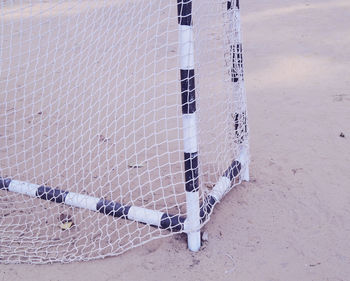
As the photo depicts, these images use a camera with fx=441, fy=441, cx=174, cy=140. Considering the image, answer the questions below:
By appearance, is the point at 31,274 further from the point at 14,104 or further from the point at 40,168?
the point at 14,104

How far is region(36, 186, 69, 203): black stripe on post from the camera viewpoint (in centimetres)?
244

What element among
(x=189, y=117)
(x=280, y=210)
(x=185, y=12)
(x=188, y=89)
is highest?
(x=185, y=12)

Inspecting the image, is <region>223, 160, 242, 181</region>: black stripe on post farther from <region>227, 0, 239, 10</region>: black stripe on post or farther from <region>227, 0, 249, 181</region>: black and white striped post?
<region>227, 0, 239, 10</region>: black stripe on post

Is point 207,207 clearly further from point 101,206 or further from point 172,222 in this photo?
point 101,206

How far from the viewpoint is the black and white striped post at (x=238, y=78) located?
92.9 inches

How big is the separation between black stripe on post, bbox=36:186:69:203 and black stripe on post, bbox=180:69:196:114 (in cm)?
93

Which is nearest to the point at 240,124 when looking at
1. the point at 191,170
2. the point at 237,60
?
the point at 237,60

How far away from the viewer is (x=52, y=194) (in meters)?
2.46

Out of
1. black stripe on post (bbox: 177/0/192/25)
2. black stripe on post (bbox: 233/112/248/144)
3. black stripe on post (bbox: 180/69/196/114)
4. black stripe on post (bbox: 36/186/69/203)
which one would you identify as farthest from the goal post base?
black stripe on post (bbox: 177/0/192/25)

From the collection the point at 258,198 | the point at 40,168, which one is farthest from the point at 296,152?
the point at 40,168

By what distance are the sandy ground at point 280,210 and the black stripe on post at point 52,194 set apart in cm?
39

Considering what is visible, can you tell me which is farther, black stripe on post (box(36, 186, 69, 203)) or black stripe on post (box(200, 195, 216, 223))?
black stripe on post (box(36, 186, 69, 203))

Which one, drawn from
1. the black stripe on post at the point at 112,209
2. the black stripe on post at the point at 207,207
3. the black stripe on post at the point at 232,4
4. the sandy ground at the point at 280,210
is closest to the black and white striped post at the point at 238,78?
the black stripe on post at the point at 232,4

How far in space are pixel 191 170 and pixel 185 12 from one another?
704 millimetres
